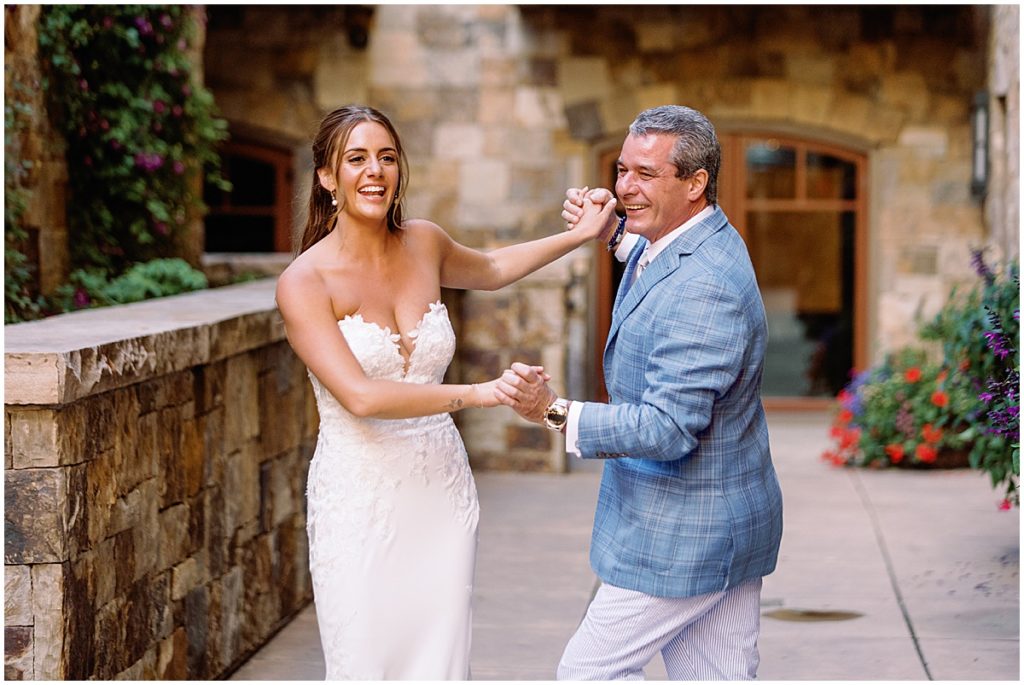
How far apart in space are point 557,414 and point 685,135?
2.24 ft

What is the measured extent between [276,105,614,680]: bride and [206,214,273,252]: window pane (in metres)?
8.18

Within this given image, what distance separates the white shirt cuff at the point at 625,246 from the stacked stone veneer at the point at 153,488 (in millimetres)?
1359

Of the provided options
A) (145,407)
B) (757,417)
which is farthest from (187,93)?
(757,417)

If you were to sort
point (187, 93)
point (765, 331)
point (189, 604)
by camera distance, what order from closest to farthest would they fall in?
point (765, 331)
point (189, 604)
point (187, 93)

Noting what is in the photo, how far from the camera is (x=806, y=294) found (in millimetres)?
A: 11359

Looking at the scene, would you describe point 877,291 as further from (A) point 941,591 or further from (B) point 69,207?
(B) point 69,207

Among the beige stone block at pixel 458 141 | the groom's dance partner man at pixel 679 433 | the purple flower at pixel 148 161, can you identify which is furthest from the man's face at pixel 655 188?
the beige stone block at pixel 458 141

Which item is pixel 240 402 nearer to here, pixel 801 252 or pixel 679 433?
pixel 679 433

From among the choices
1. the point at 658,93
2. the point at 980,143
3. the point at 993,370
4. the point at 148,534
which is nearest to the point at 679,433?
the point at 148,534

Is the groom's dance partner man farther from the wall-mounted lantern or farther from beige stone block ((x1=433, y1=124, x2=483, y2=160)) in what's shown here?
beige stone block ((x1=433, y1=124, x2=483, y2=160))

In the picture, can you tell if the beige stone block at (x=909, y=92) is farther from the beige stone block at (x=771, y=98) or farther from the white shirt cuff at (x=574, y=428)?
the white shirt cuff at (x=574, y=428)

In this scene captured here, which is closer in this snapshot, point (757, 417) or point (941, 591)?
point (757, 417)

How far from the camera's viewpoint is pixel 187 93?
24.5 ft

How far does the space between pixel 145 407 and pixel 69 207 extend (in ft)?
9.71
